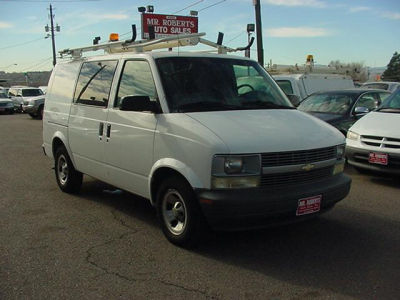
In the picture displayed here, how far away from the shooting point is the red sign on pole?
28.8 m

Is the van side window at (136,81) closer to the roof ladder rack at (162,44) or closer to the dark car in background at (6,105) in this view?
the roof ladder rack at (162,44)

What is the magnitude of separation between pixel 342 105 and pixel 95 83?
5.70m

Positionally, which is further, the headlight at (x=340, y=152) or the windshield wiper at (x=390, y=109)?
the windshield wiper at (x=390, y=109)

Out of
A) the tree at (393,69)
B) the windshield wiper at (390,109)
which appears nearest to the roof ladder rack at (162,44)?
the windshield wiper at (390,109)

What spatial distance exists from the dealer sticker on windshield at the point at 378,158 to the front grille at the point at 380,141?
0.16 m

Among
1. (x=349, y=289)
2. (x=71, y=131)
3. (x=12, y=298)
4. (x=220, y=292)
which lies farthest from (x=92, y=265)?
(x=71, y=131)

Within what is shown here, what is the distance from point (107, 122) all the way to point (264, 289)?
9.21 feet

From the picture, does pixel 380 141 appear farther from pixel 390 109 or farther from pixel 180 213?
pixel 180 213

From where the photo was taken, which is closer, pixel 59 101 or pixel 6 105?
pixel 59 101

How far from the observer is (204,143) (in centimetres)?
395

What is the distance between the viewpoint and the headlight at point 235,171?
3.88 metres

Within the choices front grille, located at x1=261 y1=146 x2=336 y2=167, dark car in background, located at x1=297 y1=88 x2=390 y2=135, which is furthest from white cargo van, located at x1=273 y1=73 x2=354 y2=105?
front grille, located at x1=261 y1=146 x2=336 y2=167

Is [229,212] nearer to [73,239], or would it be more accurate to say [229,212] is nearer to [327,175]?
[327,175]

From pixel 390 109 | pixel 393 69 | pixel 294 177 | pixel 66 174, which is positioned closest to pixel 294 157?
pixel 294 177
